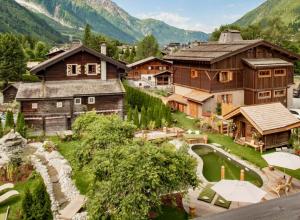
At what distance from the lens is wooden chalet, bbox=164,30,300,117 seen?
3484 cm

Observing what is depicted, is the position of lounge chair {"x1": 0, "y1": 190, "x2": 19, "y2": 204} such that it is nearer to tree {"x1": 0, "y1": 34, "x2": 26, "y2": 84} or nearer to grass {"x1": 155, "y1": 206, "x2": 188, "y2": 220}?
grass {"x1": 155, "y1": 206, "x2": 188, "y2": 220}

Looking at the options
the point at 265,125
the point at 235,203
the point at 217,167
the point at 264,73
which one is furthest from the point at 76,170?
the point at 264,73

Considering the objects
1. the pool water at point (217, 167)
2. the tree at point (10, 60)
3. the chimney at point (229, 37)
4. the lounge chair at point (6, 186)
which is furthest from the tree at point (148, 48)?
the lounge chair at point (6, 186)

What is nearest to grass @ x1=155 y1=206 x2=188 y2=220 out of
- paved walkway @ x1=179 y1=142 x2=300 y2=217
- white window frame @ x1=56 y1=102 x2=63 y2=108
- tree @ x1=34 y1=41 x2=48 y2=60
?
paved walkway @ x1=179 y1=142 x2=300 y2=217

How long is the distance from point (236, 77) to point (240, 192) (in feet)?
79.8

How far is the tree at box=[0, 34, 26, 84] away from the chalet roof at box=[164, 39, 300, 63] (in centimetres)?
2914

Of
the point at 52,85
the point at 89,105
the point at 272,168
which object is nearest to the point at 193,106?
the point at 89,105

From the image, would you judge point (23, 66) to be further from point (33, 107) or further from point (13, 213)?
point (13, 213)

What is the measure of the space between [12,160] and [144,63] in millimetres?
46249

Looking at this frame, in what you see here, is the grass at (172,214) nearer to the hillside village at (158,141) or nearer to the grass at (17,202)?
the hillside village at (158,141)

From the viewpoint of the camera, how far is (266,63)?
1393 inches

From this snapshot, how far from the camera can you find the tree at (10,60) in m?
56.5

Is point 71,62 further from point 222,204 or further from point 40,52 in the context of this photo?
point 40,52

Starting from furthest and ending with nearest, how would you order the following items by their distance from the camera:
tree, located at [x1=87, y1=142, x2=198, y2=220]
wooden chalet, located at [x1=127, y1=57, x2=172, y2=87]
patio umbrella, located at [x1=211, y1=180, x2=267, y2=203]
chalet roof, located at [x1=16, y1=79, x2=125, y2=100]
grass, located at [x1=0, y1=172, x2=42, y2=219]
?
1. wooden chalet, located at [x1=127, y1=57, x2=172, y2=87]
2. chalet roof, located at [x1=16, y1=79, x2=125, y2=100]
3. grass, located at [x1=0, y1=172, x2=42, y2=219]
4. patio umbrella, located at [x1=211, y1=180, x2=267, y2=203]
5. tree, located at [x1=87, y1=142, x2=198, y2=220]
